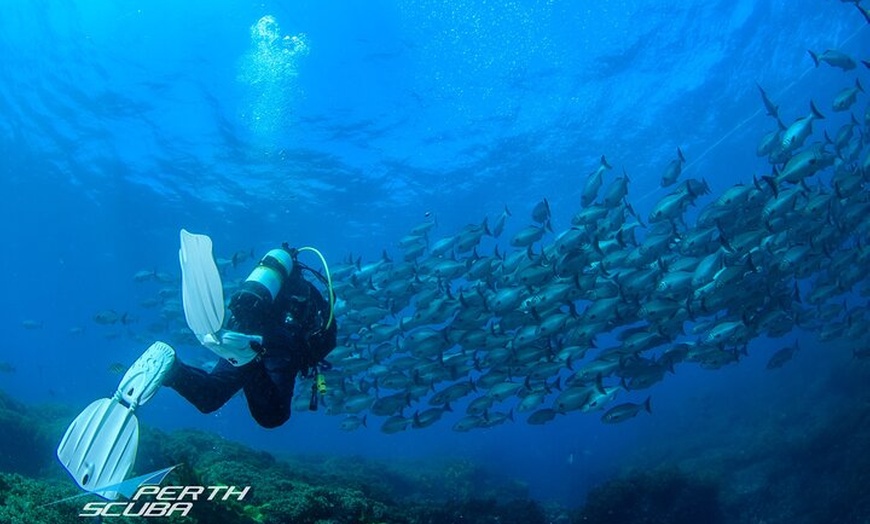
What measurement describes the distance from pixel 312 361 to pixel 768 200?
968cm

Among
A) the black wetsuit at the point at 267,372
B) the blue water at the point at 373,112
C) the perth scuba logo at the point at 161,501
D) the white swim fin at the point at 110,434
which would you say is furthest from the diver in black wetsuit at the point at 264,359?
the blue water at the point at 373,112

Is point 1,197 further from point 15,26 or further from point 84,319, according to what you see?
point 84,319

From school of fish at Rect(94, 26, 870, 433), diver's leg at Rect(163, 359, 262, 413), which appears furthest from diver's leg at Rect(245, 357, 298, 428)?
school of fish at Rect(94, 26, 870, 433)

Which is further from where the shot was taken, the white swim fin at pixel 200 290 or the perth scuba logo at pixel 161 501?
the perth scuba logo at pixel 161 501

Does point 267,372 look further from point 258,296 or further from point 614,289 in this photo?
point 614,289

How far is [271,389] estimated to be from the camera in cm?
455

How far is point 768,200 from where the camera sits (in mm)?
10430

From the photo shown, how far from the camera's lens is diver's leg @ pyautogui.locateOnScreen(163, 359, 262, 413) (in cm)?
449

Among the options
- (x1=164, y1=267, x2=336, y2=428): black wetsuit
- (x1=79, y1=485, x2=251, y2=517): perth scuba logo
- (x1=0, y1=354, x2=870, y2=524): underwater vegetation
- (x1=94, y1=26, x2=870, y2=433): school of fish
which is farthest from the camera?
(x1=94, y1=26, x2=870, y2=433): school of fish

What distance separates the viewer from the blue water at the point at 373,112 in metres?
20.8

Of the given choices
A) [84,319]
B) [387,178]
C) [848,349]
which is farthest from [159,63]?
[84,319]

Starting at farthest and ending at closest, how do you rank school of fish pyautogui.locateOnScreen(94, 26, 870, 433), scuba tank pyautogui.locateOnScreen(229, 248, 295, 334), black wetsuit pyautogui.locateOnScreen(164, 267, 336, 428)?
school of fish pyautogui.locateOnScreen(94, 26, 870, 433), black wetsuit pyautogui.locateOnScreen(164, 267, 336, 428), scuba tank pyautogui.locateOnScreen(229, 248, 295, 334)

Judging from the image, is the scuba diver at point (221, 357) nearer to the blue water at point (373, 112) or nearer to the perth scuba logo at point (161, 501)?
the perth scuba logo at point (161, 501)

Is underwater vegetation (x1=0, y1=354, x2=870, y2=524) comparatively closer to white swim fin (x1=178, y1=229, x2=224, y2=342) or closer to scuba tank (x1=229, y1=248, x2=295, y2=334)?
scuba tank (x1=229, y1=248, x2=295, y2=334)
